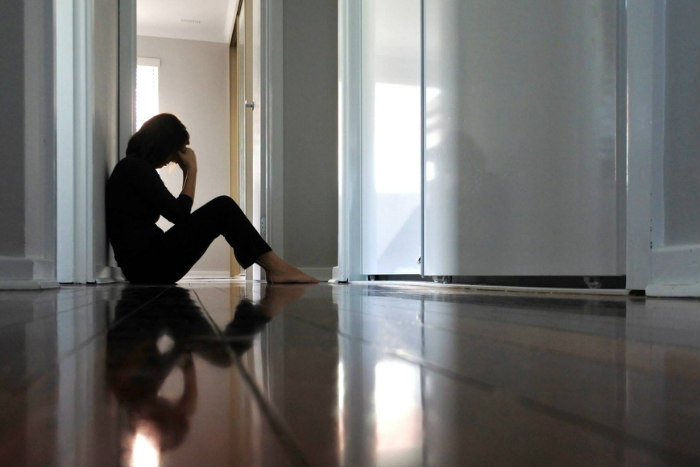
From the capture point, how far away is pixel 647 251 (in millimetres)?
1326

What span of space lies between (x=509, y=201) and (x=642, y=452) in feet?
5.66

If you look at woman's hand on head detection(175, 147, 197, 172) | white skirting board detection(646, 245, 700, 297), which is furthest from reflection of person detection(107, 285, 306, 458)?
woman's hand on head detection(175, 147, 197, 172)

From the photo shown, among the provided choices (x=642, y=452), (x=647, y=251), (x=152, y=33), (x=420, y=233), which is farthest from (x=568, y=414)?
(x=152, y=33)

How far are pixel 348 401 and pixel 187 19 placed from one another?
7.68 metres

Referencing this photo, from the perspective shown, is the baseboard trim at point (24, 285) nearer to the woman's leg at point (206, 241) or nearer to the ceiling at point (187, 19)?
the woman's leg at point (206, 241)

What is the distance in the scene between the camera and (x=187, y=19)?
286 inches

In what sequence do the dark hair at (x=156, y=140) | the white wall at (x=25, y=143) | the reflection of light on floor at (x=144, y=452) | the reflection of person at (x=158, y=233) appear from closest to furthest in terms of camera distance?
1. the reflection of light on floor at (x=144, y=452)
2. the white wall at (x=25, y=143)
3. the reflection of person at (x=158, y=233)
4. the dark hair at (x=156, y=140)

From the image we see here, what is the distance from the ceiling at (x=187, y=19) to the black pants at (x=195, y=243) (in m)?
4.64

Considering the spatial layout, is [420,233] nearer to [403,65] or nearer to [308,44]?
[403,65]

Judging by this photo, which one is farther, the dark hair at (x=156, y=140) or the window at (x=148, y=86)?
the window at (x=148, y=86)

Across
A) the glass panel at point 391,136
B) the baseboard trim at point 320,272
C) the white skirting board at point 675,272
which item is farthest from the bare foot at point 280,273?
the white skirting board at point 675,272

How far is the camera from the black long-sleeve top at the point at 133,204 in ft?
8.71

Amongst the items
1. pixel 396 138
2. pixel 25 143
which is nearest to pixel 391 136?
pixel 396 138

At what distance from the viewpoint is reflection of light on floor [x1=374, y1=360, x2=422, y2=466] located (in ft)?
0.49
